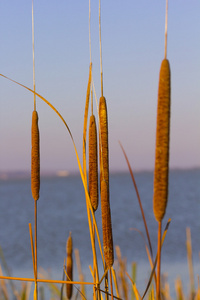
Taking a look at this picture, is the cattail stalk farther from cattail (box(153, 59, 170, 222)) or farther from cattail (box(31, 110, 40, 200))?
cattail (box(31, 110, 40, 200))

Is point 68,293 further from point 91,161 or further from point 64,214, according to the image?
point 64,214

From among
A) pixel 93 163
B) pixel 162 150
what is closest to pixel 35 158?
pixel 93 163

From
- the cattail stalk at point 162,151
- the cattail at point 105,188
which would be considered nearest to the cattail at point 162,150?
the cattail stalk at point 162,151

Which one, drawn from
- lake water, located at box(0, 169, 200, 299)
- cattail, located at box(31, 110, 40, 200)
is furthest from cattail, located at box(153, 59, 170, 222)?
lake water, located at box(0, 169, 200, 299)

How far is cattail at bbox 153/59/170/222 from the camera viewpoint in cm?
61

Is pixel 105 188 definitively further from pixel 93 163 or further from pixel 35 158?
pixel 35 158

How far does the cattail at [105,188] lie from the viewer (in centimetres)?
81

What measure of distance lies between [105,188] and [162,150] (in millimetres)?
234

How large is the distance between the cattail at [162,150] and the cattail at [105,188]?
0.21 meters

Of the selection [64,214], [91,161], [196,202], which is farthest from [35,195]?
[196,202]

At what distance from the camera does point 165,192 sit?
608mm

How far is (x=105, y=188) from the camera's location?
32.2 inches

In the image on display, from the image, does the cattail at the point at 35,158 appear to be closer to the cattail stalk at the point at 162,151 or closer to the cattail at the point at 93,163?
the cattail at the point at 93,163

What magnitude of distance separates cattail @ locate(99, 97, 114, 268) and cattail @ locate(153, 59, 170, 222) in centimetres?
21
